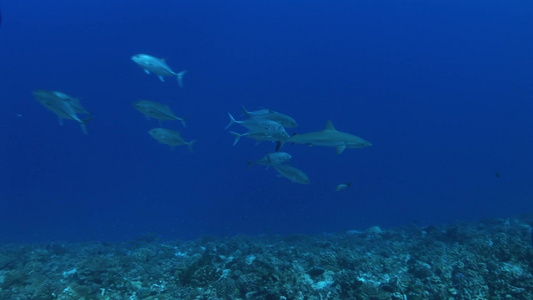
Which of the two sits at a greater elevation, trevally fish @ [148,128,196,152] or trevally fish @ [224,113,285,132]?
trevally fish @ [224,113,285,132]

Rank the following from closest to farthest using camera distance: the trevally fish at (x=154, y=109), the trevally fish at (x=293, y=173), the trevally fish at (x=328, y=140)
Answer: the trevally fish at (x=328, y=140) < the trevally fish at (x=293, y=173) < the trevally fish at (x=154, y=109)

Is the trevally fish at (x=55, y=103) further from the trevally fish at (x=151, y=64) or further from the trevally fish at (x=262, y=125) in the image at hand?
the trevally fish at (x=262, y=125)

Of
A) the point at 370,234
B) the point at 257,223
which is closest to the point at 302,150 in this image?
the point at 257,223

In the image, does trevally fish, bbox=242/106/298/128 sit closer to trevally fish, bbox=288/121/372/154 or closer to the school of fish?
the school of fish

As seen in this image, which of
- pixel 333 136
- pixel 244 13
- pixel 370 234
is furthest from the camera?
pixel 244 13

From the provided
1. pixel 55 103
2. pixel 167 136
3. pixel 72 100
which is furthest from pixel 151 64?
pixel 55 103

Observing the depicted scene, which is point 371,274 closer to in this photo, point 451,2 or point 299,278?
point 299,278

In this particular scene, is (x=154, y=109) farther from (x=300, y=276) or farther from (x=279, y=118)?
(x=300, y=276)

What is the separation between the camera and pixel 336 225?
3462 cm

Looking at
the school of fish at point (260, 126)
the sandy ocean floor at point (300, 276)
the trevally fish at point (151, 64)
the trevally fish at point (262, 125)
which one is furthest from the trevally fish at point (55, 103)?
the trevally fish at point (262, 125)

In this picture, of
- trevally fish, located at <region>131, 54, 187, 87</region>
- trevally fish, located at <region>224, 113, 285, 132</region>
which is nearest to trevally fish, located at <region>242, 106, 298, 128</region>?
trevally fish, located at <region>224, 113, 285, 132</region>

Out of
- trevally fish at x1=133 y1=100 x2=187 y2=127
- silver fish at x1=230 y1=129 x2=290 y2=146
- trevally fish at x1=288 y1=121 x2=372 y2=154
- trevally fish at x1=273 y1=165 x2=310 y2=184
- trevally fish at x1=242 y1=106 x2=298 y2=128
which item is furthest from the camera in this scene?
trevally fish at x1=133 y1=100 x2=187 y2=127

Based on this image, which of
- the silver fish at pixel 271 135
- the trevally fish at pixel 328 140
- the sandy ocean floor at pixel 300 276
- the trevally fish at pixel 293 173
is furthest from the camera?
the trevally fish at pixel 293 173

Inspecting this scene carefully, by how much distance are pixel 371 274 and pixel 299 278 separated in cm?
172
